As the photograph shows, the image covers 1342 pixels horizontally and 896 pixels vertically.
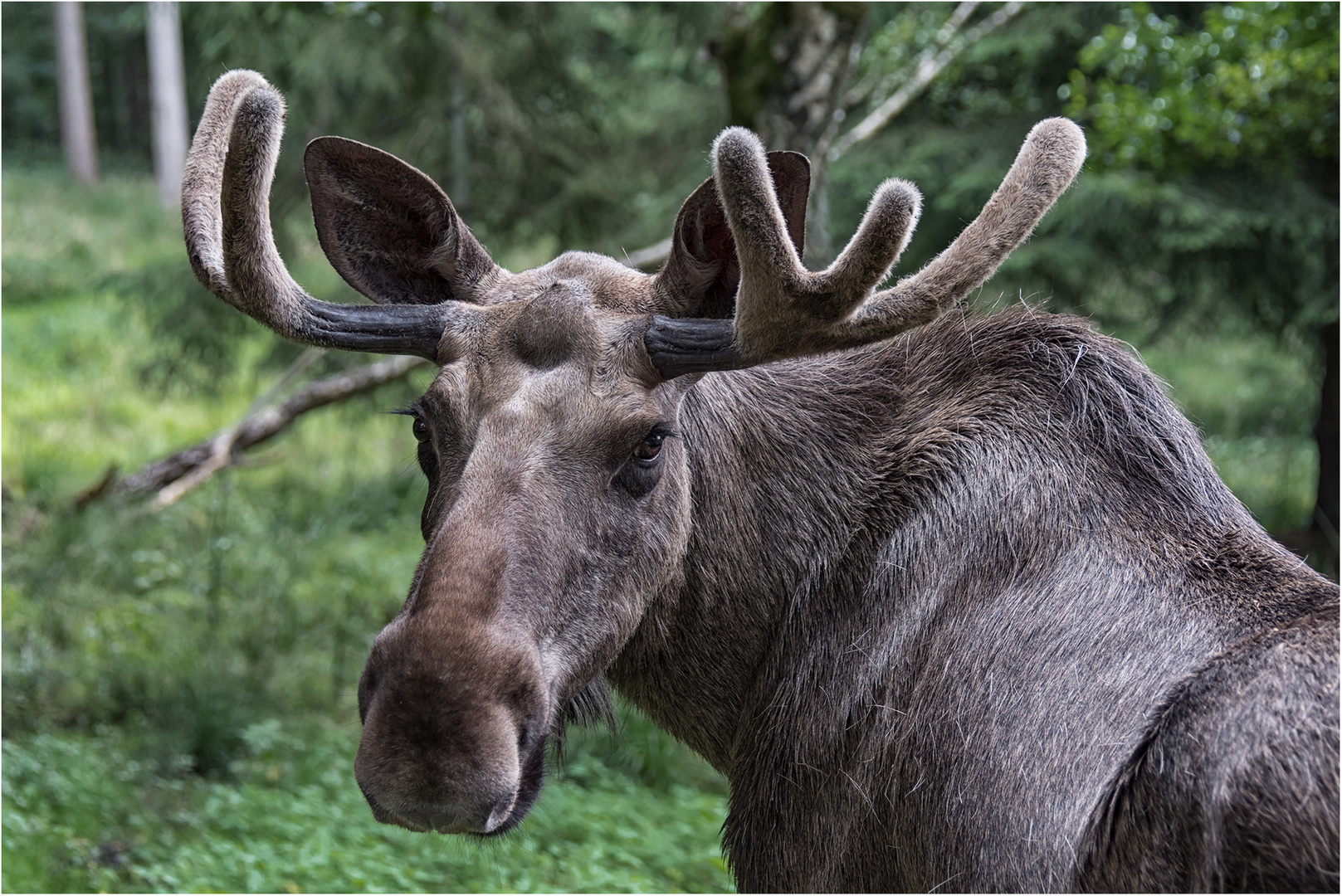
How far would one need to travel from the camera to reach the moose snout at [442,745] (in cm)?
221

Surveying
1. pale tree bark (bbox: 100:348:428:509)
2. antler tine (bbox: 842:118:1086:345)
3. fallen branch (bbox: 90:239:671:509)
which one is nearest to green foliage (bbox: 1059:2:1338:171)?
fallen branch (bbox: 90:239:671:509)

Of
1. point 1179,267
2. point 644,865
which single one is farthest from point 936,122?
point 644,865

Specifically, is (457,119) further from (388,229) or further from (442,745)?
(442,745)

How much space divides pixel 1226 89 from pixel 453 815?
20.2 ft

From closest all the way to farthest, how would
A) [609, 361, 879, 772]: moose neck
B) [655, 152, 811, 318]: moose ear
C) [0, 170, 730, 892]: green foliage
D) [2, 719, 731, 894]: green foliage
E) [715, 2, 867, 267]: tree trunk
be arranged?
[655, 152, 811, 318]: moose ear < [609, 361, 879, 772]: moose neck < [2, 719, 731, 894]: green foliage < [0, 170, 730, 892]: green foliage < [715, 2, 867, 267]: tree trunk

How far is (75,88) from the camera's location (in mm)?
23922

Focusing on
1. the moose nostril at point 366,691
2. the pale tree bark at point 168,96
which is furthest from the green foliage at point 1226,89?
the pale tree bark at point 168,96

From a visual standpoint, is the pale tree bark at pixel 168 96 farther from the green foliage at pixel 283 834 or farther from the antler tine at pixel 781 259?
the antler tine at pixel 781 259

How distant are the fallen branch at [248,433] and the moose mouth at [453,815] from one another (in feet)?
14.8

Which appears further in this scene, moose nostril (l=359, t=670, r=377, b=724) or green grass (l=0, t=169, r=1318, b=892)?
green grass (l=0, t=169, r=1318, b=892)

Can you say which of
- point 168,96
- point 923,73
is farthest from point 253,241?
A: point 168,96

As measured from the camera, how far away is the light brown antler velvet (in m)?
2.41

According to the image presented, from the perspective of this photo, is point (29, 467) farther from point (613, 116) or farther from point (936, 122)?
point (936, 122)

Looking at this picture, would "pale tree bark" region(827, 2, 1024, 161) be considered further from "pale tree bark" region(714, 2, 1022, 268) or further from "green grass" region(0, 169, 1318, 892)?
"green grass" region(0, 169, 1318, 892)
